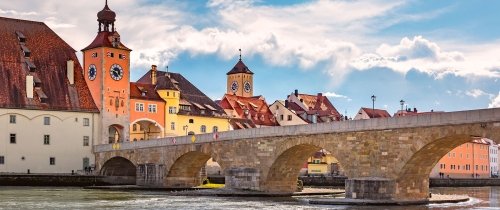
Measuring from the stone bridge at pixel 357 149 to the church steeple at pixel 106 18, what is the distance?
2386 centimetres

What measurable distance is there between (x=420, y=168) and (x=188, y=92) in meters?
53.6

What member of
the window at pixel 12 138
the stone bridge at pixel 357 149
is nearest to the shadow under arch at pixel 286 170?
the stone bridge at pixel 357 149

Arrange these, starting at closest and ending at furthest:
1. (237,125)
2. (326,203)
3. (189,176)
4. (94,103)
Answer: (326,203), (189,176), (94,103), (237,125)

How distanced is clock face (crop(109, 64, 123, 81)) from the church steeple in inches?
165

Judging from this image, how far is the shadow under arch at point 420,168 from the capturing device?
40.7 m

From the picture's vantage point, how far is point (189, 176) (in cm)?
6512

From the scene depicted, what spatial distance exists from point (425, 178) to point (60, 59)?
49181 mm

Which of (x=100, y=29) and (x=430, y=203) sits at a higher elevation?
(x=100, y=29)

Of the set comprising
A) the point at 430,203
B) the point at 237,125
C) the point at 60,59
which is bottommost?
the point at 430,203

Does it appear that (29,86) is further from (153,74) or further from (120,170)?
(153,74)

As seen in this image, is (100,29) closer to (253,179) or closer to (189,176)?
(189,176)

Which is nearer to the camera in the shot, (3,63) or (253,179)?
(253,179)

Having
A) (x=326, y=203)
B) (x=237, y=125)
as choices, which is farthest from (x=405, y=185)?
(x=237, y=125)

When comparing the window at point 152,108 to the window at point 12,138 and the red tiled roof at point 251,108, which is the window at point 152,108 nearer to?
the window at point 12,138
